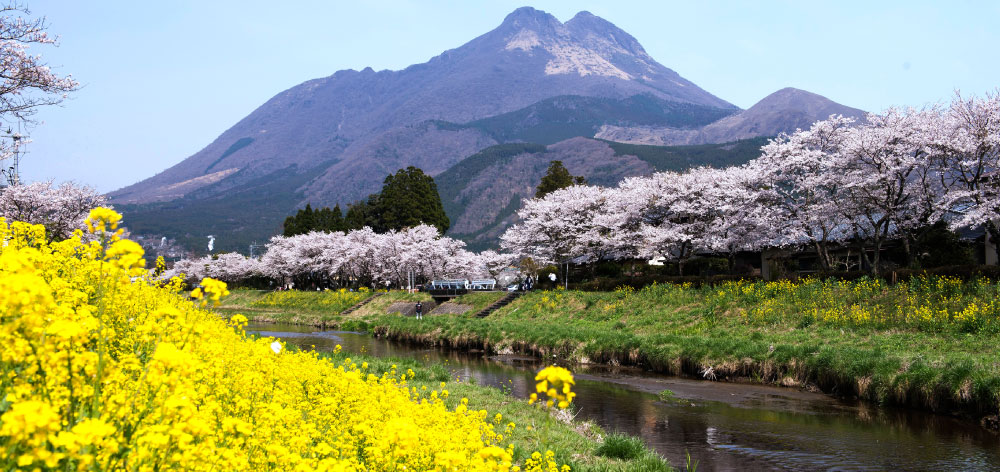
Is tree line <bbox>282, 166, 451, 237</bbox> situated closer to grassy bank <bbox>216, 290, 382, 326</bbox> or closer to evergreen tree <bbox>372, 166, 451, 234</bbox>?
evergreen tree <bbox>372, 166, 451, 234</bbox>

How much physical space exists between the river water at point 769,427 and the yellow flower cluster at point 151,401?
266 inches

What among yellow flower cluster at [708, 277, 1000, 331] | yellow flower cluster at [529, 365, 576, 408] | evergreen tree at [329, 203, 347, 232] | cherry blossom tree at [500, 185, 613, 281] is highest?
evergreen tree at [329, 203, 347, 232]

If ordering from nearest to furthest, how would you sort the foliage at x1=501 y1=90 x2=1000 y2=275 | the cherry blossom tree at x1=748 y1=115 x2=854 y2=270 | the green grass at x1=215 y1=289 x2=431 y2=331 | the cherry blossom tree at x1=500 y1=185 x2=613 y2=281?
the foliage at x1=501 y1=90 x2=1000 y2=275 → the cherry blossom tree at x1=748 y1=115 x2=854 y2=270 → the cherry blossom tree at x1=500 y1=185 x2=613 y2=281 → the green grass at x1=215 y1=289 x2=431 y2=331

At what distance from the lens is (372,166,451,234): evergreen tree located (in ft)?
228

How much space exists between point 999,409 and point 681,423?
21.1 ft

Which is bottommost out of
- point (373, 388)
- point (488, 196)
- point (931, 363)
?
point (931, 363)

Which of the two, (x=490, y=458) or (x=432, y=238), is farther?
(x=432, y=238)

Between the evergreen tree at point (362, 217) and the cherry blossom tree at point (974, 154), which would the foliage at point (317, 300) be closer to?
the evergreen tree at point (362, 217)

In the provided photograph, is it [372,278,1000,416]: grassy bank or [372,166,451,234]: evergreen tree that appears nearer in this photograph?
[372,278,1000,416]: grassy bank

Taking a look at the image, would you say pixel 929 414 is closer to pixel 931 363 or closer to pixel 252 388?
pixel 931 363

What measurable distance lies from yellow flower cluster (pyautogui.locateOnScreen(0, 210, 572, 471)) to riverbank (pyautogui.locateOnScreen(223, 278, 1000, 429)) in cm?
1271

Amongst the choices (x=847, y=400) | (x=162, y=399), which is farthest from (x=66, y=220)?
(x=847, y=400)

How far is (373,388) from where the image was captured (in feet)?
24.5

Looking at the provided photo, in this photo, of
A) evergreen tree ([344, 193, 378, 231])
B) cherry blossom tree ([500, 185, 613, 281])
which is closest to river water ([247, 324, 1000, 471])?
cherry blossom tree ([500, 185, 613, 281])
